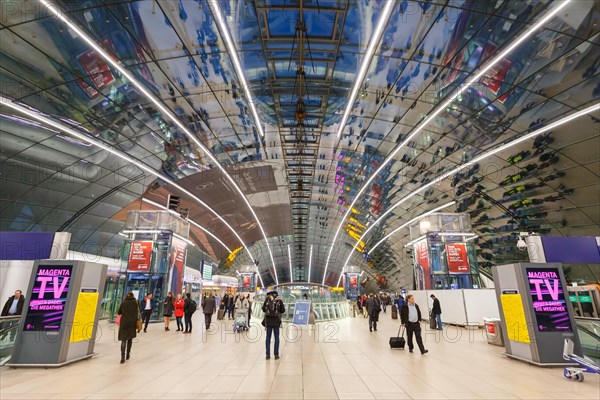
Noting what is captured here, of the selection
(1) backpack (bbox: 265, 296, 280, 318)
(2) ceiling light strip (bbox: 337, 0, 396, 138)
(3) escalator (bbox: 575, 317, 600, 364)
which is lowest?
(3) escalator (bbox: 575, 317, 600, 364)

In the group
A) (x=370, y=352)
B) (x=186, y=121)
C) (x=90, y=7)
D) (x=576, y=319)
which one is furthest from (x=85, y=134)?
(x=576, y=319)

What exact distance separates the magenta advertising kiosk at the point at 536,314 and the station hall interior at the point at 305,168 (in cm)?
5

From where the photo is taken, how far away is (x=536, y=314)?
24.7ft

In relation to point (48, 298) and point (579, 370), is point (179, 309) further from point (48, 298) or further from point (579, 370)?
point (579, 370)

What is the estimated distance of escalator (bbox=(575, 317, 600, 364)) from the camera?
7.35m

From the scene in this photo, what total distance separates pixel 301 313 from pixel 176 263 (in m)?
9.31

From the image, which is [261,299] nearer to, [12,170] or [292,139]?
[292,139]

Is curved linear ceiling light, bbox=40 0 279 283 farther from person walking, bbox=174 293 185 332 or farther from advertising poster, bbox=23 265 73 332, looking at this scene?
person walking, bbox=174 293 185 332

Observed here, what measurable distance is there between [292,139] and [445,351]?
633 inches

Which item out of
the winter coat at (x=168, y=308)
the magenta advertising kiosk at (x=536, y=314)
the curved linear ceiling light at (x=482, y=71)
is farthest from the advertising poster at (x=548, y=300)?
the winter coat at (x=168, y=308)

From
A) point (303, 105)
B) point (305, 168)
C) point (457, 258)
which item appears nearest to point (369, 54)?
point (303, 105)

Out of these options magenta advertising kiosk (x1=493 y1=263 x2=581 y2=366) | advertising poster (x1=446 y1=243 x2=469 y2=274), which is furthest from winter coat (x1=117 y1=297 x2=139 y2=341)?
advertising poster (x1=446 y1=243 x2=469 y2=274)

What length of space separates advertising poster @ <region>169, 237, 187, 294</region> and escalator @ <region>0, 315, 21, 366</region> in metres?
12.0

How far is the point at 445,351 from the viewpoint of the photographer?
9211mm
